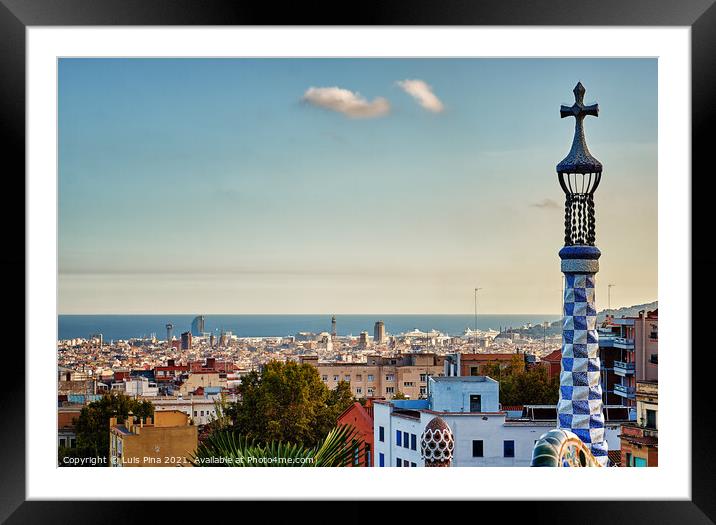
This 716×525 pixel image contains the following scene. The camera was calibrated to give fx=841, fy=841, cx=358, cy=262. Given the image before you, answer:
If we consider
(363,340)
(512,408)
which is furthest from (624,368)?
(363,340)

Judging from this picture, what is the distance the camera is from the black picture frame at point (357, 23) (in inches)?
68.9

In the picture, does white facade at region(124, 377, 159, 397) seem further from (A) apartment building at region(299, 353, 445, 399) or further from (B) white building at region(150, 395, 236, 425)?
(A) apartment building at region(299, 353, 445, 399)

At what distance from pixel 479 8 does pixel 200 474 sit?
1182mm

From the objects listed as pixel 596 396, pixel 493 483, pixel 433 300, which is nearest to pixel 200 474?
pixel 493 483

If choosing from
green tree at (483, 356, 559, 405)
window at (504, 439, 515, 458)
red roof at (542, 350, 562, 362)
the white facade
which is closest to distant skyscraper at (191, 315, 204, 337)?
the white facade

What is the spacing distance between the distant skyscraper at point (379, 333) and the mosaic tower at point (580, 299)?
808cm

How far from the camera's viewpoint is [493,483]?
1.85 meters

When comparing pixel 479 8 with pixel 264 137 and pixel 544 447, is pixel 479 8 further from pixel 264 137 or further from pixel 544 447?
pixel 264 137

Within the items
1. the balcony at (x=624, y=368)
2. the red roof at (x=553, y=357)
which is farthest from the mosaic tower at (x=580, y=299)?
the red roof at (x=553, y=357)

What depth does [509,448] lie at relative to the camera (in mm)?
10258

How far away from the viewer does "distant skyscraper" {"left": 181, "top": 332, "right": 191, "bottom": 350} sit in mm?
14652

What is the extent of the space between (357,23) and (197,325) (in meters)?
13.1

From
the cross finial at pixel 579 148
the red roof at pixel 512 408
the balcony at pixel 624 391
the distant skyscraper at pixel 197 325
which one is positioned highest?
the cross finial at pixel 579 148

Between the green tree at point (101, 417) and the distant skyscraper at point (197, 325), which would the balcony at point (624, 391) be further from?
the distant skyscraper at point (197, 325)
